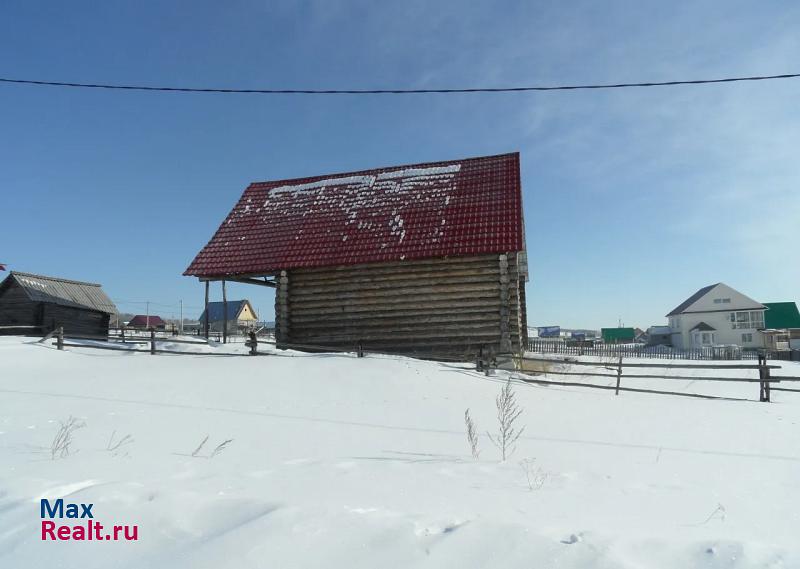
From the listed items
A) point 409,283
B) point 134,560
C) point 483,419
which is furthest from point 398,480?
point 409,283

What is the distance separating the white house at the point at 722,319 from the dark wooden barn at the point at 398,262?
3936 cm

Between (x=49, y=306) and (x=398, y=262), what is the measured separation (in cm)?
2218

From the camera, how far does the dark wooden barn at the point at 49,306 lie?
26203 mm

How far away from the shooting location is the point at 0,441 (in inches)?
194

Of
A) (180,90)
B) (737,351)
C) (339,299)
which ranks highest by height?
(180,90)

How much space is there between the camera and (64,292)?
94.3 ft

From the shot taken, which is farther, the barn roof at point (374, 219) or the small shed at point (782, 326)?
the small shed at point (782, 326)

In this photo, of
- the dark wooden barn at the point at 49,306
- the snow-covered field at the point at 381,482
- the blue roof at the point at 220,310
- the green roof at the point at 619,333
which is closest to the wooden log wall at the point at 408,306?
the snow-covered field at the point at 381,482

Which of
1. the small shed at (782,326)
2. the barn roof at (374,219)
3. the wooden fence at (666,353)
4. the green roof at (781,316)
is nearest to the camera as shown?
the barn roof at (374,219)

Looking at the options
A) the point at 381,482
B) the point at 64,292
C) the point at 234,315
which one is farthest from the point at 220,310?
the point at 381,482

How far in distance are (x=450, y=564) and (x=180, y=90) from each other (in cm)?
1082

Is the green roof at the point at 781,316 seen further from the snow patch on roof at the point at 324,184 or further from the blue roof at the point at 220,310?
the blue roof at the point at 220,310

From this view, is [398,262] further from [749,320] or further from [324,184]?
[749,320]

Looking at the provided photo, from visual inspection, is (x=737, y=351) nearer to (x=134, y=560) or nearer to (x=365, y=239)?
(x=365, y=239)
